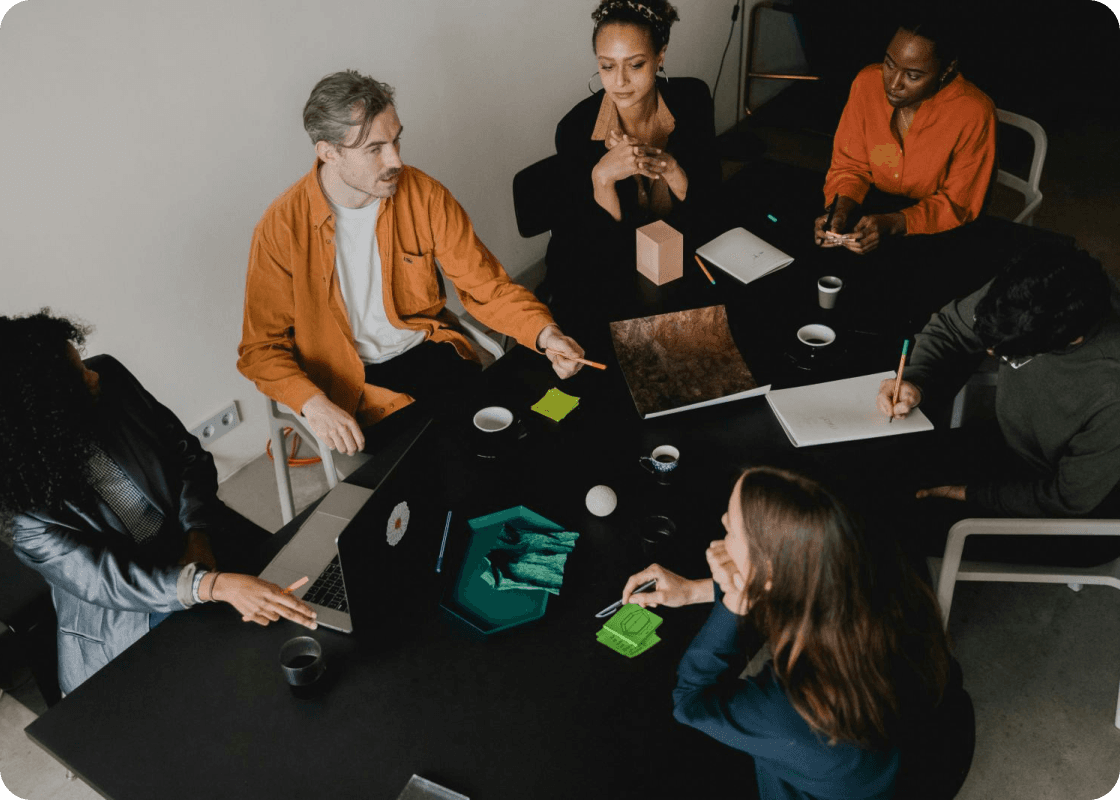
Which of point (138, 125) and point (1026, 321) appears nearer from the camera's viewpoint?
point (1026, 321)

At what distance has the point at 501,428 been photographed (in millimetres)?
1870

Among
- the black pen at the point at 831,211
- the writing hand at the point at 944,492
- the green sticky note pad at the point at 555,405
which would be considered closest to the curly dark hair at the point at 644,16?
the black pen at the point at 831,211

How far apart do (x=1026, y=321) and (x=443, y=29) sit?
234cm

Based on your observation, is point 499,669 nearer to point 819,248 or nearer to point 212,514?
point 212,514

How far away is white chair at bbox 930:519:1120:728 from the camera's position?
173 centimetres

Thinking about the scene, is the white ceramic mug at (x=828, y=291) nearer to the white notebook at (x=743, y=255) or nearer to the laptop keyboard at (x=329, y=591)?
the white notebook at (x=743, y=255)

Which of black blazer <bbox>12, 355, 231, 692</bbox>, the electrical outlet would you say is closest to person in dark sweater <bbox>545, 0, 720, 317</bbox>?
black blazer <bbox>12, 355, 231, 692</bbox>

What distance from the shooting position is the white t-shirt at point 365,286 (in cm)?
227

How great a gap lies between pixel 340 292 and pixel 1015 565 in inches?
74.2

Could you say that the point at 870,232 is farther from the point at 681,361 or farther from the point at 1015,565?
the point at 1015,565

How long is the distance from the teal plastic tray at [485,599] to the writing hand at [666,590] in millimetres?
168

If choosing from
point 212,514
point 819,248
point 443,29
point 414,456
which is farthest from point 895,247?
point 212,514

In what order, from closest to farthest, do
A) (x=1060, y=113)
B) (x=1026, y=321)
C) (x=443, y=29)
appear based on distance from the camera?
(x=1026, y=321)
(x=443, y=29)
(x=1060, y=113)

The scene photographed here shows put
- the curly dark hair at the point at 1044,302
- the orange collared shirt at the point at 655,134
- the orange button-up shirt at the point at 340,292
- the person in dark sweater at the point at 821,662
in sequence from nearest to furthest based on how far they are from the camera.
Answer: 1. the person in dark sweater at the point at 821,662
2. the curly dark hair at the point at 1044,302
3. the orange button-up shirt at the point at 340,292
4. the orange collared shirt at the point at 655,134
